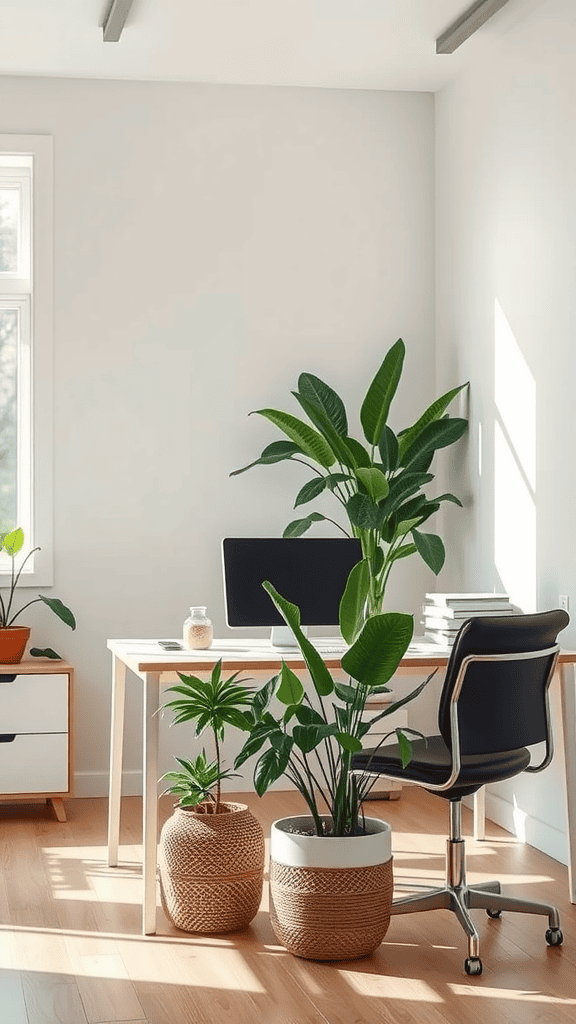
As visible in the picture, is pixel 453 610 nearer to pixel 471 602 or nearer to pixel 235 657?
pixel 471 602

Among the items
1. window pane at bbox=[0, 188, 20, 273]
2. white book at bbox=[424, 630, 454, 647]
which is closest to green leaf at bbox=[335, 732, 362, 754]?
white book at bbox=[424, 630, 454, 647]

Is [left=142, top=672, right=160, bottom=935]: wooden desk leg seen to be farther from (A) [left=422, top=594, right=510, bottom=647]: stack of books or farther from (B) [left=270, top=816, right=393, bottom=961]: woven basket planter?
(A) [left=422, top=594, right=510, bottom=647]: stack of books

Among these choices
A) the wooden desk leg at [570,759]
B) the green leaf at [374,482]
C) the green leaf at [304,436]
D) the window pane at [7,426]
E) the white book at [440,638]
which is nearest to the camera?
the wooden desk leg at [570,759]

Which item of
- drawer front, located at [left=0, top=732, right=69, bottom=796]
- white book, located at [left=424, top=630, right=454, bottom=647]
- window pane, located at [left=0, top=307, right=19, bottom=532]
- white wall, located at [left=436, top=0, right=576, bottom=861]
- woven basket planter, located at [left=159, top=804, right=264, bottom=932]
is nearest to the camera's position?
woven basket planter, located at [left=159, top=804, right=264, bottom=932]

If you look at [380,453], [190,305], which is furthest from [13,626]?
[380,453]

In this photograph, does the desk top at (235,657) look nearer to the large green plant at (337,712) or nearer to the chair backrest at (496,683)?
the large green plant at (337,712)

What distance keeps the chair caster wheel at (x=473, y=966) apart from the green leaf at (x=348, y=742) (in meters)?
0.60

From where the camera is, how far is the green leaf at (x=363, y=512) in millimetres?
4863

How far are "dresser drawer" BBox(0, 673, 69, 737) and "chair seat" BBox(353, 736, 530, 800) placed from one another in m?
1.82

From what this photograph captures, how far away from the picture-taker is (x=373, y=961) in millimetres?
3283

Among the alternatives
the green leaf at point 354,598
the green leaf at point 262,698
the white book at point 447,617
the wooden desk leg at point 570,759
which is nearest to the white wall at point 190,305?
the white book at point 447,617

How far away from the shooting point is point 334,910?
322 centimetres

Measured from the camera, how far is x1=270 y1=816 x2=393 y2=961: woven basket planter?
10.6 ft

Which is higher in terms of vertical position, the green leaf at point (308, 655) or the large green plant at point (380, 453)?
the large green plant at point (380, 453)
